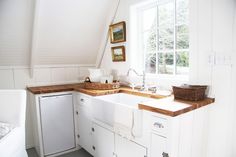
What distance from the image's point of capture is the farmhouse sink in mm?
1477

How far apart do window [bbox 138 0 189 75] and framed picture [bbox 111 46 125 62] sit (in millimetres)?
281

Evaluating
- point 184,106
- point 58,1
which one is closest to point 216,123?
point 184,106

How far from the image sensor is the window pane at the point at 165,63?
2.08m

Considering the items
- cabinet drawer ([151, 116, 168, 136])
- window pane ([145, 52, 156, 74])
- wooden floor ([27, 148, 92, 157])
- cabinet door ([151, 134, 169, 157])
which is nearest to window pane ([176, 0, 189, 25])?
window pane ([145, 52, 156, 74])

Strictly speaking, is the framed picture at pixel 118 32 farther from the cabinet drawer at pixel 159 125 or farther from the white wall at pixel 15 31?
the cabinet drawer at pixel 159 125

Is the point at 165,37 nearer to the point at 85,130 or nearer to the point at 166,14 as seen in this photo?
the point at 166,14

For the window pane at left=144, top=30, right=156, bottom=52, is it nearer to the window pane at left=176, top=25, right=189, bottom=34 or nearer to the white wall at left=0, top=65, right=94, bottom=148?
the window pane at left=176, top=25, right=189, bottom=34

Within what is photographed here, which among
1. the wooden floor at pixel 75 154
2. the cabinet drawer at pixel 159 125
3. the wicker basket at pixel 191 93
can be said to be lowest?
the wooden floor at pixel 75 154

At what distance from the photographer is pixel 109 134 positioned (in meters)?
1.84

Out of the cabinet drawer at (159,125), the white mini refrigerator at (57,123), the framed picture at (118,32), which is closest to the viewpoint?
the cabinet drawer at (159,125)

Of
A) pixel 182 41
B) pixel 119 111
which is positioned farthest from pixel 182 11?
pixel 119 111

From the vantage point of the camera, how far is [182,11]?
1.93 m

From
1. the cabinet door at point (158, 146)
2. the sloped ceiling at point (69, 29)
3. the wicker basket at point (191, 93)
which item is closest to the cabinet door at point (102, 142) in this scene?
the cabinet door at point (158, 146)

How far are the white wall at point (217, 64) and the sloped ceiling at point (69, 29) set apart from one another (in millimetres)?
1400
